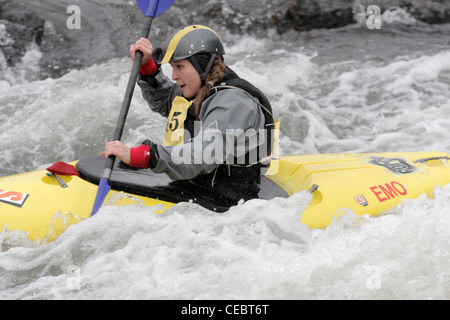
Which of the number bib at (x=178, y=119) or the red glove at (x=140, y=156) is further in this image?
the number bib at (x=178, y=119)

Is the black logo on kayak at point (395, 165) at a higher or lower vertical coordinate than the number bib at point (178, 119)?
lower

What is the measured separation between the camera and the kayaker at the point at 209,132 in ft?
9.99

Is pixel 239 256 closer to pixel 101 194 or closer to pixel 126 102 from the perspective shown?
pixel 101 194

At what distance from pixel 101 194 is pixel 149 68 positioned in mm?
990

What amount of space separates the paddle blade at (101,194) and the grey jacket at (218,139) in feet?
0.96

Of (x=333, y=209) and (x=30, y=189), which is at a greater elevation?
(x=30, y=189)

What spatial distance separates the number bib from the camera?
11.0 feet

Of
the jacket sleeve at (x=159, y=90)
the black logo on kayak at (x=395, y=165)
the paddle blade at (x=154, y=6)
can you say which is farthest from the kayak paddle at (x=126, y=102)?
the black logo on kayak at (x=395, y=165)

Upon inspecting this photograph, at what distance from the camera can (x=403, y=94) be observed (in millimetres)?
7125

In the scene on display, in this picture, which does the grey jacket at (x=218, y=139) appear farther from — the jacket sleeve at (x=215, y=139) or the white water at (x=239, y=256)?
the white water at (x=239, y=256)

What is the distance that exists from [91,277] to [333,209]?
4.55 feet

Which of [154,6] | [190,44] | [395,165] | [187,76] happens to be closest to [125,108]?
[187,76]
